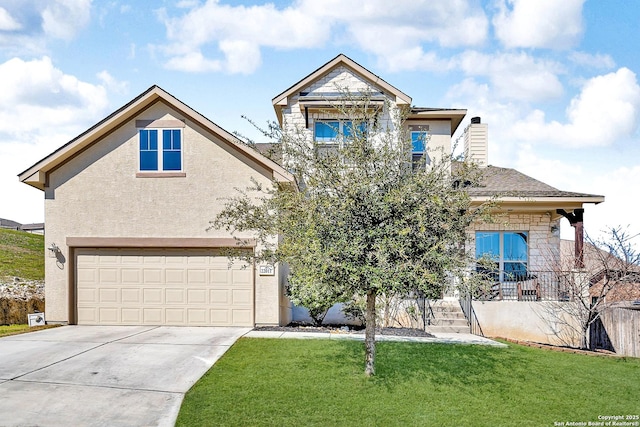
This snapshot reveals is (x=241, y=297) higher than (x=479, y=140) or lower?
lower

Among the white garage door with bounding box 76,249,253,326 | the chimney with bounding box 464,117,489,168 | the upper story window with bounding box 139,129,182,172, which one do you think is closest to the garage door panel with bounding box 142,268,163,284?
the white garage door with bounding box 76,249,253,326

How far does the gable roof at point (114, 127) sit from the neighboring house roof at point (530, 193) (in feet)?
22.6

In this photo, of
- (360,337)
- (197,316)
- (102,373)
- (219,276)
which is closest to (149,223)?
(219,276)

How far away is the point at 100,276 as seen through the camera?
41.9 feet

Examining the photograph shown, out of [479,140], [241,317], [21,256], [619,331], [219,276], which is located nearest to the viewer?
[619,331]

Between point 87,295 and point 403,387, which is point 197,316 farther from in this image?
point 403,387

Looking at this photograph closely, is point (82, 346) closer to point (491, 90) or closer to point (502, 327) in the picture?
point (502, 327)

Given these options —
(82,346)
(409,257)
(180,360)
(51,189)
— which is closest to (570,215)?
(409,257)

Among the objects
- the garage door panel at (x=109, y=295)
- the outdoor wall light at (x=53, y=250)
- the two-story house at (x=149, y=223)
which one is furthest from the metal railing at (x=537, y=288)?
the outdoor wall light at (x=53, y=250)

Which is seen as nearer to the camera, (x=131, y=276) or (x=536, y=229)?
(x=131, y=276)

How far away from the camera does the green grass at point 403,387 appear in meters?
6.28

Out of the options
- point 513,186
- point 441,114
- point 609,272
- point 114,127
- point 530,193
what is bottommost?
point 609,272

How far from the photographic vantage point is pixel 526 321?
1323 cm

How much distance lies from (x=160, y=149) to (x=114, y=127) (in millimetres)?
1379
